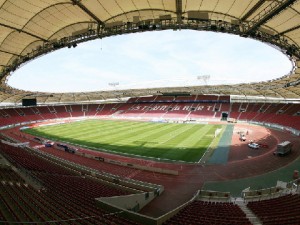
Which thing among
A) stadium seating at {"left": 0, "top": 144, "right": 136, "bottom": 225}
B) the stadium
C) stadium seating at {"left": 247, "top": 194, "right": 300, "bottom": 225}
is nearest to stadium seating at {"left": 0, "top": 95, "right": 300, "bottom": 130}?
the stadium

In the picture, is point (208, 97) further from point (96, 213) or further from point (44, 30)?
point (96, 213)

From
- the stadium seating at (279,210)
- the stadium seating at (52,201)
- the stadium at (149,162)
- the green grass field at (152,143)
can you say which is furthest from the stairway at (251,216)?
the green grass field at (152,143)

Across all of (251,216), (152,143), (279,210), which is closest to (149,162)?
(152,143)

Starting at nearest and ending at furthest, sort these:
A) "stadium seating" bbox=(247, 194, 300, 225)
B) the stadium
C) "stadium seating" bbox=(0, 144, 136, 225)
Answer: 1. "stadium seating" bbox=(247, 194, 300, 225)
2. "stadium seating" bbox=(0, 144, 136, 225)
3. the stadium

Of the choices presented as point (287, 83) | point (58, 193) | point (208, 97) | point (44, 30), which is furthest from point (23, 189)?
point (208, 97)

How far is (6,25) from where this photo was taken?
1966 centimetres

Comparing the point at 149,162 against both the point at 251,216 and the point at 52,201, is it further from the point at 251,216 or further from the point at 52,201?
the point at 251,216

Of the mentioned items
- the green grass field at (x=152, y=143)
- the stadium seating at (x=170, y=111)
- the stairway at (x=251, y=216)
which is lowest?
the green grass field at (x=152, y=143)

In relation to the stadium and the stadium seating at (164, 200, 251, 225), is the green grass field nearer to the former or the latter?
the stadium

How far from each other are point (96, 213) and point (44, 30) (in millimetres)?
17909

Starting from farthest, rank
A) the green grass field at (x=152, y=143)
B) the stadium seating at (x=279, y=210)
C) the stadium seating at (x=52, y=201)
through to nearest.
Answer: the green grass field at (x=152, y=143)
the stadium seating at (x=52, y=201)
the stadium seating at (x=279, y=210)

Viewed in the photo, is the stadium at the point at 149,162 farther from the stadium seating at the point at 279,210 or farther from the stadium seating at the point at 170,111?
the stadium seating at the point at 170,111

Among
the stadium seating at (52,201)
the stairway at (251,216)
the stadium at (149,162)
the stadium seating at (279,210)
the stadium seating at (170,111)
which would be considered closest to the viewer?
the stadium seating at (279,210)

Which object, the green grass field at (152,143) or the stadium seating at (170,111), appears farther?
the stadium seating at (170,111)
